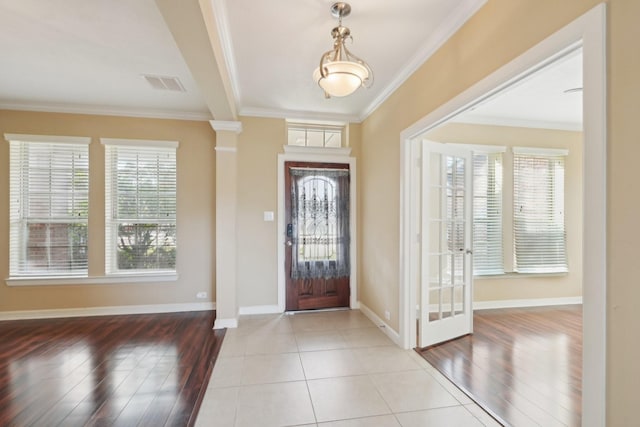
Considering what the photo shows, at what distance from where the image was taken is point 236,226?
3.80 metres

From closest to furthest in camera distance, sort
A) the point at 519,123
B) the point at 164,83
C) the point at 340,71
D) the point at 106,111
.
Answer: the point at 340,71
the point at 164,83
the point at 106,111
the point at 519,123

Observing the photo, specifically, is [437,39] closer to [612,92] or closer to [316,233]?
[612,92]

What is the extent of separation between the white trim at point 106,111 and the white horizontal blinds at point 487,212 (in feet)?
13.3

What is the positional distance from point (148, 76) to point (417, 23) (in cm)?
266

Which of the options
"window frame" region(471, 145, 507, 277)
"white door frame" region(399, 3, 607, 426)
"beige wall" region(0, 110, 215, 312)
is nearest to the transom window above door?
"beige wall" region(0, 110, 215, 312)

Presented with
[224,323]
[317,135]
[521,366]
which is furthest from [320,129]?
[521,366]

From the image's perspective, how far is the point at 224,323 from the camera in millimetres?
3617

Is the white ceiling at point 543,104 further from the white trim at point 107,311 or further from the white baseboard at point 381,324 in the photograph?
the white trim at point 107,311

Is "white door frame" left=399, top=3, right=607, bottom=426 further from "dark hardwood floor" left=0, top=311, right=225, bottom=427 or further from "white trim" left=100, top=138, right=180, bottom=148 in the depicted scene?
"white trim" left=100, top=138, right=180, bottom=148

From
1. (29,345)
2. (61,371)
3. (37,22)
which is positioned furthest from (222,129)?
(29,345)

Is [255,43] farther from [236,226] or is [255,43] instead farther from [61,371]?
[61,371]

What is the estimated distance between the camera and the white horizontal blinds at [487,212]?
4.26 metres

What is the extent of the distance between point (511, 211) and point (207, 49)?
440cm

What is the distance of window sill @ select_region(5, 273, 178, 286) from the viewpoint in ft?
12.4
